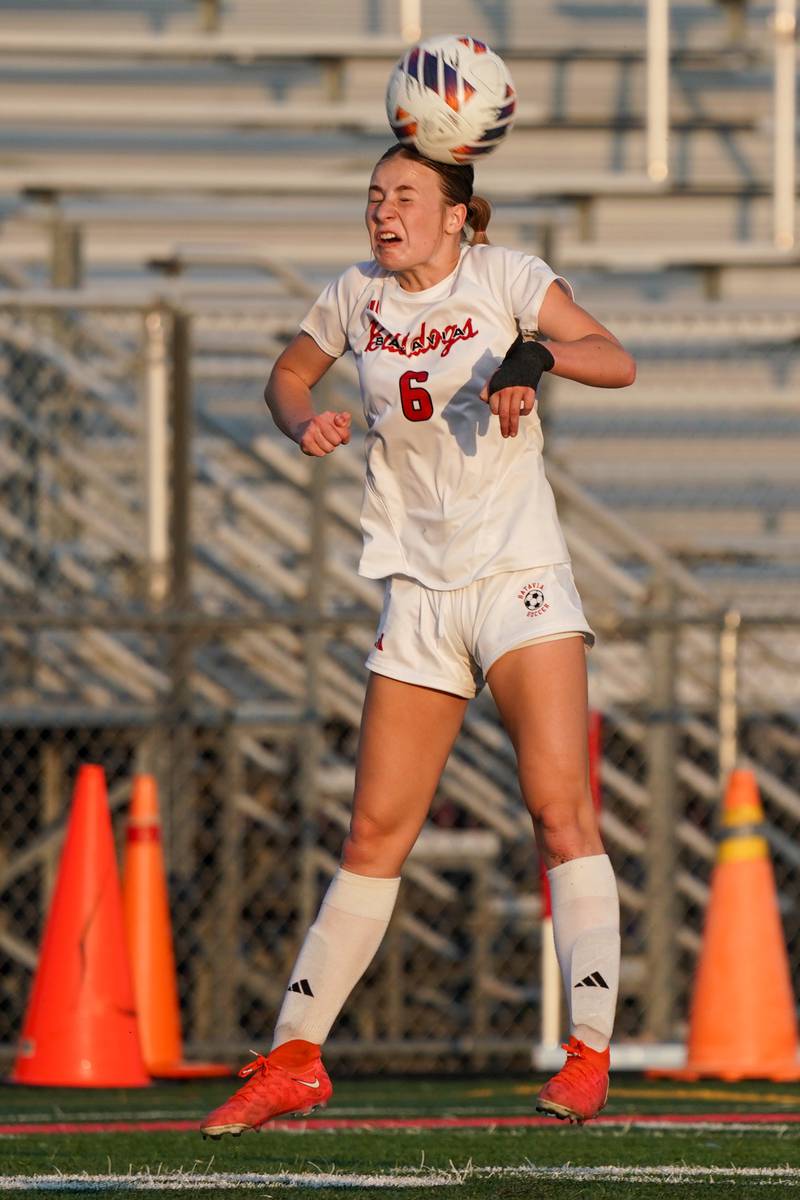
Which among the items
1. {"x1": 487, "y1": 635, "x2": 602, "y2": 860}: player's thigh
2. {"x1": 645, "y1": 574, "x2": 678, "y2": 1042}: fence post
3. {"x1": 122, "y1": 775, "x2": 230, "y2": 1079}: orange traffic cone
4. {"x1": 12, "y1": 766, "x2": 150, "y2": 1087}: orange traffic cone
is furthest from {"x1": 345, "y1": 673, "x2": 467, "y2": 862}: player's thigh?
{"x1": 645, "y1": 574, "x2": 678, "y2": 1042}: fence post

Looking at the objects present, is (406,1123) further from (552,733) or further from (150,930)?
(150,930)

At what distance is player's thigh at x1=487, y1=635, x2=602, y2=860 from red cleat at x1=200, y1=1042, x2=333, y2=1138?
528 mm

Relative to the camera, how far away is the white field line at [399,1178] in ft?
11.9

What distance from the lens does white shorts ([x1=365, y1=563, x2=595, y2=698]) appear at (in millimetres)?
3787

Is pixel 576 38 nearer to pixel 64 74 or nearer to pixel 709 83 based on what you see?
pixel 709 83

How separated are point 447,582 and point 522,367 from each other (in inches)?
16.6

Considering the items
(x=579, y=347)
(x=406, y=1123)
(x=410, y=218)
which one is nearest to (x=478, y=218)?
(x=410, y=218)

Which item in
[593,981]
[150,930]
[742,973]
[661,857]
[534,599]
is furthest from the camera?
[661,857]

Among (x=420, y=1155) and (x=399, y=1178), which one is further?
(x=420, y=1155)

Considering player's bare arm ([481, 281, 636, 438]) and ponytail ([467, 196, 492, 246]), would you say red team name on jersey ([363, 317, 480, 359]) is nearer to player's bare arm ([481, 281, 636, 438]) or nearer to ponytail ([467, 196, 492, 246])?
player's bare arm ([481, 281, 636, 438])

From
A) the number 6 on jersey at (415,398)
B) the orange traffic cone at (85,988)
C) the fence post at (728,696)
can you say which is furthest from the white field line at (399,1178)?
the fence post at (728,696)

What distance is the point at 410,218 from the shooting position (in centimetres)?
388

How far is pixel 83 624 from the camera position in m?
7.80

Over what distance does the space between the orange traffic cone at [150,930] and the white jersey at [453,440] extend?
12.2ft
